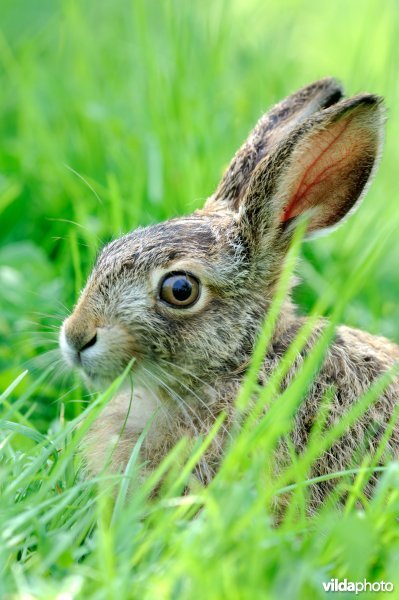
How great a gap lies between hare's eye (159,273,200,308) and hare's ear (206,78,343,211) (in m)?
0.60

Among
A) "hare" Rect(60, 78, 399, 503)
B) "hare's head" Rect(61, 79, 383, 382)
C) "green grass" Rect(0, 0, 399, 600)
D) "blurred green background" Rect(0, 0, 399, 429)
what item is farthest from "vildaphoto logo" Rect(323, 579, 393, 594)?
"blurred green background" Rect(0, 0, 399, 429)

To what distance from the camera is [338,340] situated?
3.56 metres

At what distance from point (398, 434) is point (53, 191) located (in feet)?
8.00

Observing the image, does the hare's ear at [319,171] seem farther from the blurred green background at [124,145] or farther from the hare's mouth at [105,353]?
the hare's mouth at [105,353]

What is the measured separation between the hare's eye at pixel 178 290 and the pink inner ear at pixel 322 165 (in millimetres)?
463

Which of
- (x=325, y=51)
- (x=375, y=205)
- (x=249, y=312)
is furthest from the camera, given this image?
(x=325, y=51)

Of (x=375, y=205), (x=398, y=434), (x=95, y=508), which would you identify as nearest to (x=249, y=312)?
(x=398, y=434)

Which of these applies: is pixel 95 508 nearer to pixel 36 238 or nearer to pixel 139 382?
pixel 139 382

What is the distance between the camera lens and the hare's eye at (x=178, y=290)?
343cm

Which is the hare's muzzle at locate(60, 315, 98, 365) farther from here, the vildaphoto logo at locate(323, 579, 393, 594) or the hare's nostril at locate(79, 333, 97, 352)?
the vildaphoto logo at locate(323, 579, 393, 594)

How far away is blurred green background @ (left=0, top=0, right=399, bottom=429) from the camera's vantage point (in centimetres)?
444

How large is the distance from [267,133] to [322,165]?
0.56m

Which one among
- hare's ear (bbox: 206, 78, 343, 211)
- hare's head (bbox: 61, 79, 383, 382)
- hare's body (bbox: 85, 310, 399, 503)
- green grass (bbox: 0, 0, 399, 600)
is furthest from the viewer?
hare's ear (bbox: 206, 78, 343, 211)

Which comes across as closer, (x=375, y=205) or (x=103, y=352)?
(x=103, y=352)
